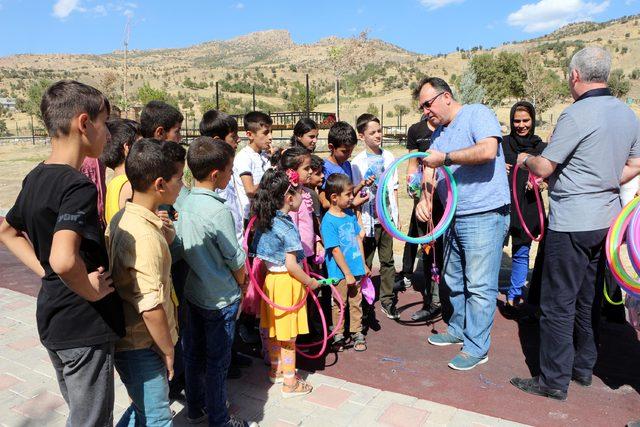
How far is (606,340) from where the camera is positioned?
14.7 feet

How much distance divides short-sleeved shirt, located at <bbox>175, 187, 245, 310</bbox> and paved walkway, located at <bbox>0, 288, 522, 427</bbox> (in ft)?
3.10

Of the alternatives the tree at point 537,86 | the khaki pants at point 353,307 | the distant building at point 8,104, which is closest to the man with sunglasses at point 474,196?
the khaki pants at point 353,307

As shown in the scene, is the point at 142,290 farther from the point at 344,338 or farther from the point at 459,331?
the point at 459,331

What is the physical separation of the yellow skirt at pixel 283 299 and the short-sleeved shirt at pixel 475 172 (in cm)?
157

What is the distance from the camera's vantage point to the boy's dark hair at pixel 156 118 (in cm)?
387

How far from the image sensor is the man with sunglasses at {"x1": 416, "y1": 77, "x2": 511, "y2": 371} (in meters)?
3.79

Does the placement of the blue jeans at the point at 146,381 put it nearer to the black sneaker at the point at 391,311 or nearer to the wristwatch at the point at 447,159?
the wristwatch at the point at 447,159

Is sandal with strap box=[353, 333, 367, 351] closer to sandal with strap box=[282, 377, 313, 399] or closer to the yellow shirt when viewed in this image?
sandal with strap box=[282, 377, 313, 399]

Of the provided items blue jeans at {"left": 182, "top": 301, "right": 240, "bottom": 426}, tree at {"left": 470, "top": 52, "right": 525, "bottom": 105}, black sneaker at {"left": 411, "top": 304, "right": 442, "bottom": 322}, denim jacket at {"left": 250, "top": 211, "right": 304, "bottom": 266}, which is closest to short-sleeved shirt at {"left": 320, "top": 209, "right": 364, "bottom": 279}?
denim jacket at {"left": 250, "top": 211, "right": 304, "bottom": 266}

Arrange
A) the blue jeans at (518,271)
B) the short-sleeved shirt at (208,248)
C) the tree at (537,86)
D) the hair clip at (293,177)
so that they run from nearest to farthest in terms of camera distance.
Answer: the short-sleeved shirt at (208,248), the hair clip at (293,177), the blue jeans at (518,271), the tree at (537,86)

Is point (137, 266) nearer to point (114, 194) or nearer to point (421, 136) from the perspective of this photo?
point (114, 194)

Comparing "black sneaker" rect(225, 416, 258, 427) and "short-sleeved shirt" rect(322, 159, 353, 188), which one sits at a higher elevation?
"short-sleeved shirt" rect(322, 159, 353, 188)

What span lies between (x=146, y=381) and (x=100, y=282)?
644mm

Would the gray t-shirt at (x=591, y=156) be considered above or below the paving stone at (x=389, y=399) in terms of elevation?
above
